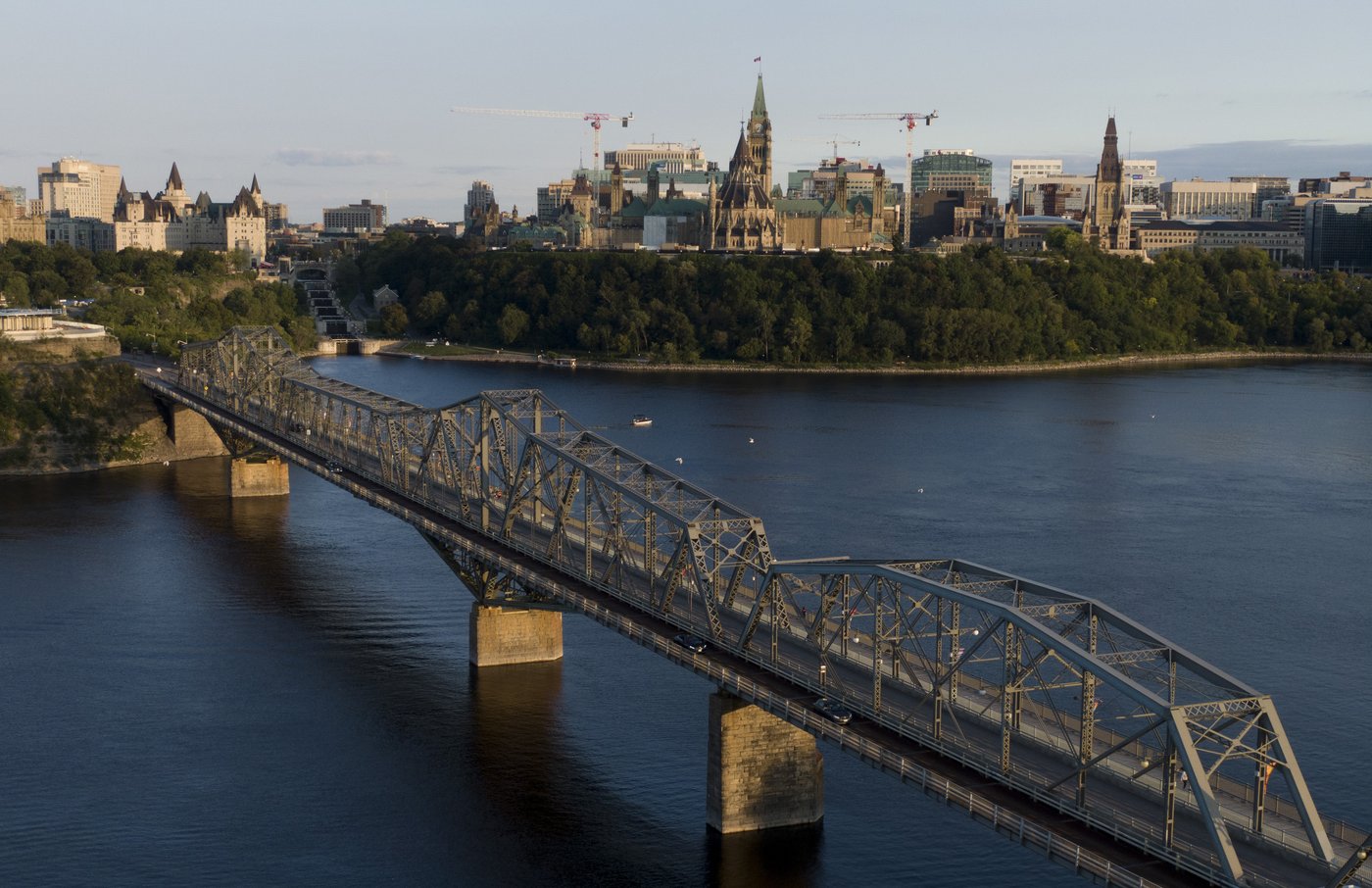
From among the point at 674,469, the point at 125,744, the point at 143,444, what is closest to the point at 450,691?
the point at 125,744

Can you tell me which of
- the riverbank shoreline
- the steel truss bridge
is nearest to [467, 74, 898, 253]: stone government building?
the riverbank shoreline

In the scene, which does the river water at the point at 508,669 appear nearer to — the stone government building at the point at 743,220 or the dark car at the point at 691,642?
the dark car at the point at 691,642

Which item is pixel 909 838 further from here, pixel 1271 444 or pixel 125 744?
pixel 1271 444

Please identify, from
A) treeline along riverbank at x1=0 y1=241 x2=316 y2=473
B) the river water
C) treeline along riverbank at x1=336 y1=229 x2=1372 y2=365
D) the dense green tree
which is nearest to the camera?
the river water

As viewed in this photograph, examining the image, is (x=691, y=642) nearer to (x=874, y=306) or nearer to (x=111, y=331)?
(x=111, y=331)

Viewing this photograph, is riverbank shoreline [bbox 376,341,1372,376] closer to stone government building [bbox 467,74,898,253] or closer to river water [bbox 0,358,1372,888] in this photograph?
river water [bbox 0,358,1372,888]

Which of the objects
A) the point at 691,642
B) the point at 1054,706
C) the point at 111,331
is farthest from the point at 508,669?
the point at 111,331
